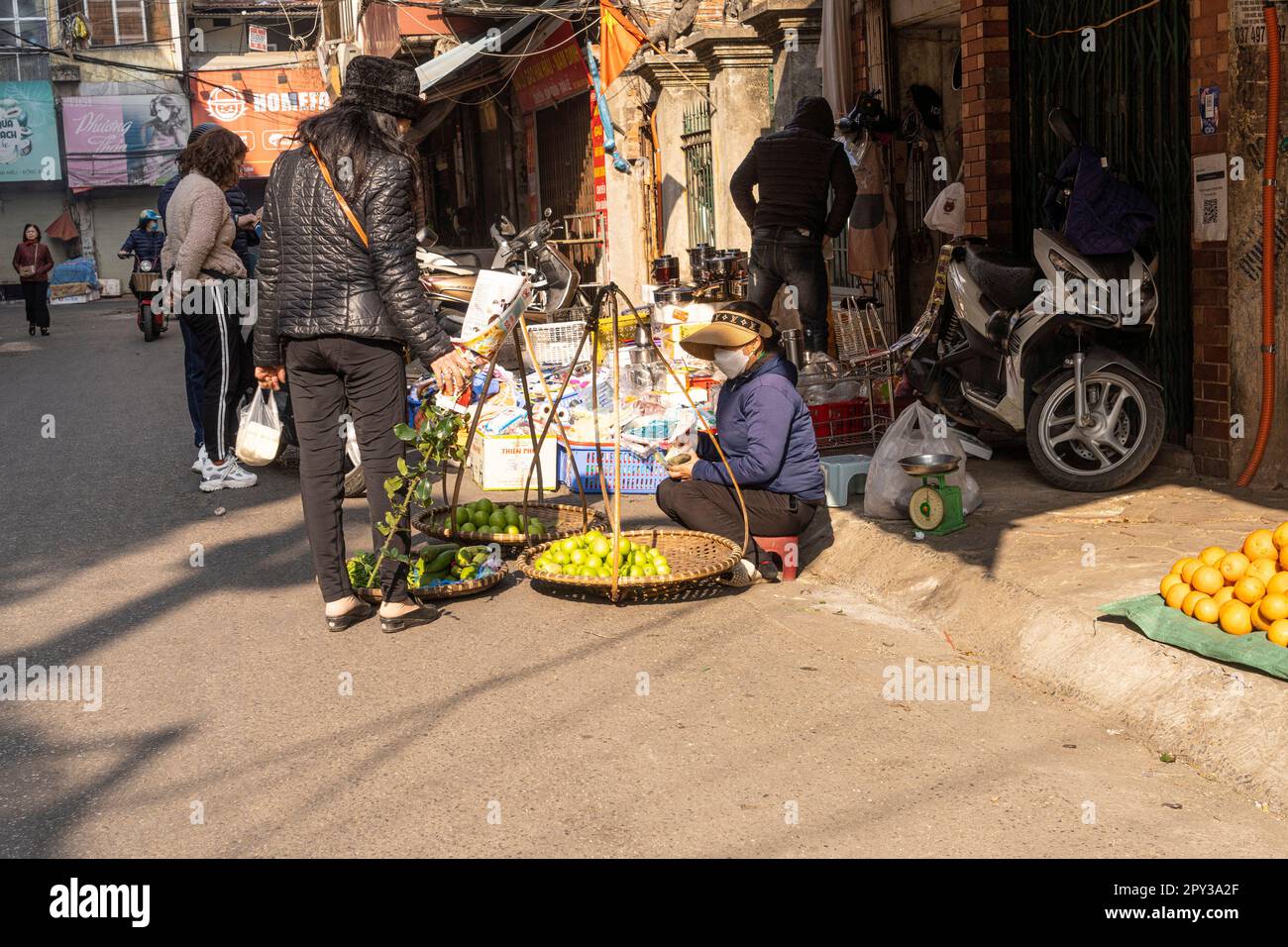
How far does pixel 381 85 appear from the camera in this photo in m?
5.65

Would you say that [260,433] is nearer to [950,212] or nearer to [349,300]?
[349,300]

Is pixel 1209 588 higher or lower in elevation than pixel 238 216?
lower

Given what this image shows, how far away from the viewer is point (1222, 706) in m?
4.29

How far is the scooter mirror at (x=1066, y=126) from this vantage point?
7.63 metres

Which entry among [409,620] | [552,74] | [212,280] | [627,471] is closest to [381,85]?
[409,620]

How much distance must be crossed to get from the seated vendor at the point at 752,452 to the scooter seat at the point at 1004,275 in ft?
5.85

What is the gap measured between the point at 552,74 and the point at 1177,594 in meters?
18.0

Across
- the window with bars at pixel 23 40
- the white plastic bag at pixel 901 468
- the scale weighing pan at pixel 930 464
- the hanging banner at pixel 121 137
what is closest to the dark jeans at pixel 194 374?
the white plastic bag at pixel 901 468

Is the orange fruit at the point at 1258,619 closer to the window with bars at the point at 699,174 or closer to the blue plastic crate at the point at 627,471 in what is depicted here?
the blue plastic crate at the point at 627,471

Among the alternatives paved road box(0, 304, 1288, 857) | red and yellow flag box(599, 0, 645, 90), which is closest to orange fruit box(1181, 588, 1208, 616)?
paved road box(0, 304, 1288, 857)
